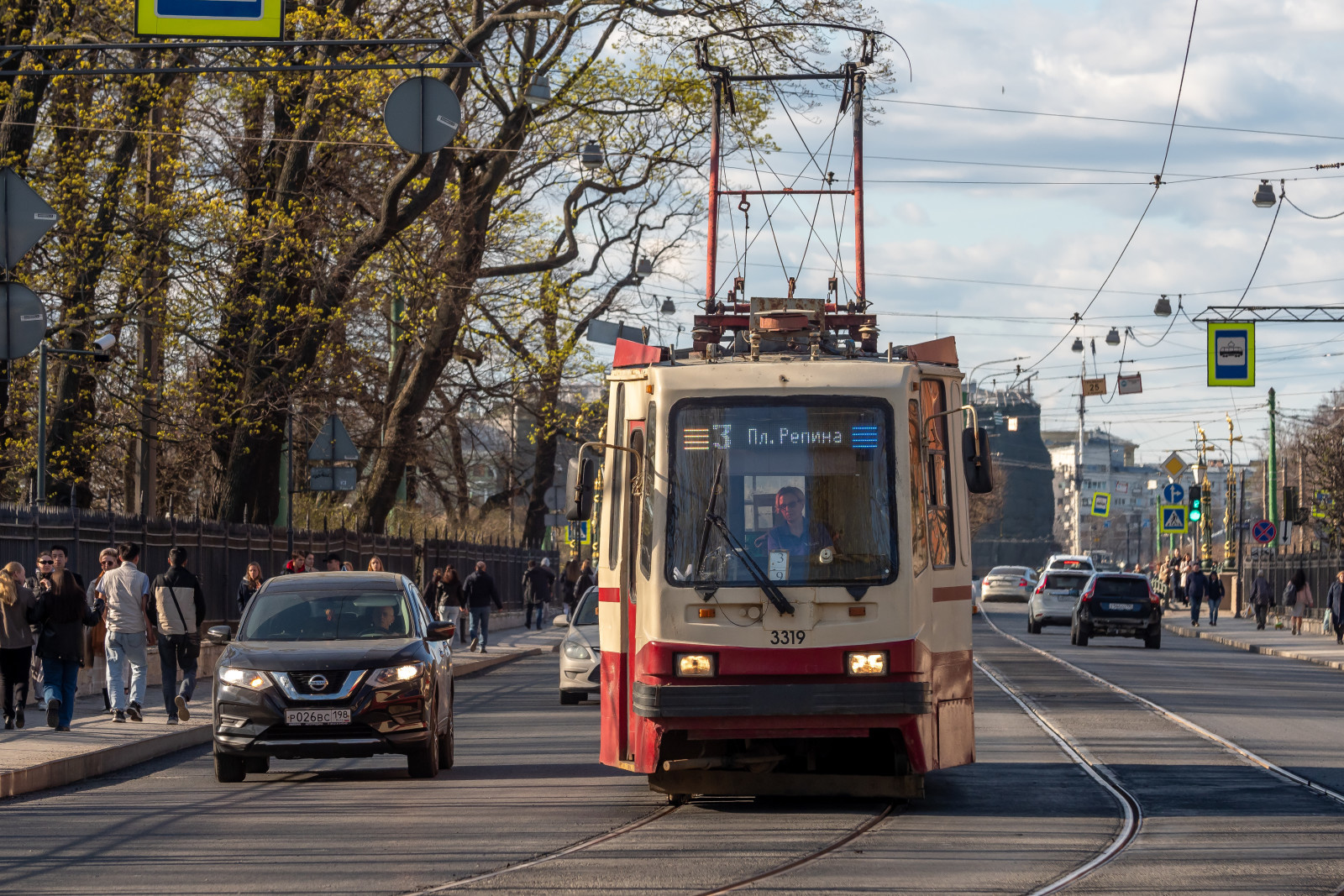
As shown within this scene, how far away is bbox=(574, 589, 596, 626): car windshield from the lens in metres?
22.0

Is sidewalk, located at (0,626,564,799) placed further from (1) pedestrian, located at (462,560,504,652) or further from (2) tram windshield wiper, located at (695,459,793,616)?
(1) pedestrian, located at (462,560,504,652)

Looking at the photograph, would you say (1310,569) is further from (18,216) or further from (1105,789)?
(18,216)

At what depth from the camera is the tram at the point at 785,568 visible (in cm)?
Answer: 1166

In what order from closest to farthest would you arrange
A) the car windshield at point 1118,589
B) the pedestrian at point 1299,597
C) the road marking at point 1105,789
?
the road marking at point 1105,789
the car windshield at point 1118,589
the pedestrian at point 1299,597

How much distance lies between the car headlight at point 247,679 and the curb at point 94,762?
154cm

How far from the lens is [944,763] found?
12.3 m

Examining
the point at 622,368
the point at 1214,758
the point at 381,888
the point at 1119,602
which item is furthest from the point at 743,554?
the point at 1119,602

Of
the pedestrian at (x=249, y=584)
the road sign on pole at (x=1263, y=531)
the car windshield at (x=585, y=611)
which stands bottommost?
the car windshield at (x=585, y=611)

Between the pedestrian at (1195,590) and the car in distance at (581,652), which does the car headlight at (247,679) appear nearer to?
the car in distance at (581,652)

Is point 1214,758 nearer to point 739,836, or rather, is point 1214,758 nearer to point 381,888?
point 739,836

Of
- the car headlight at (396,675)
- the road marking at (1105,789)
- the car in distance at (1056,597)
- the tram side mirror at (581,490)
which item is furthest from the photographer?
the car in distance at (1056,597)

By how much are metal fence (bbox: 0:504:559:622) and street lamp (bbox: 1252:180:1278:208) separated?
57.2 feet

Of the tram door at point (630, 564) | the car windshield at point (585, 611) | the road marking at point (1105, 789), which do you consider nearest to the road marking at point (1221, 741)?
the road marking at point (1105, 789)

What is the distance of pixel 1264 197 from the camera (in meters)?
35.2
